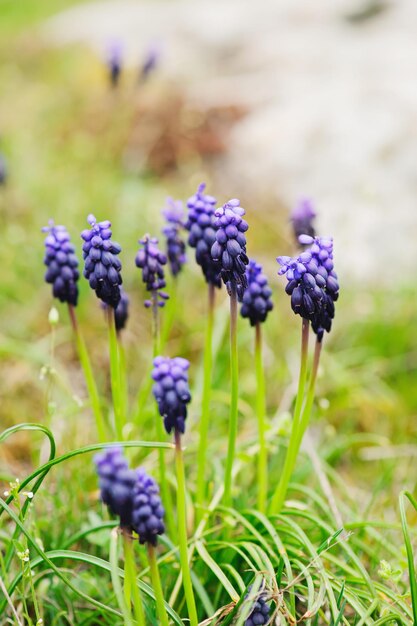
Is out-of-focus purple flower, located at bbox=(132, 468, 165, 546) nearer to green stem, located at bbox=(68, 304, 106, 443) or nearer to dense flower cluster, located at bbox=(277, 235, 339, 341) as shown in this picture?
dense flower cluster, located at bbox=(277, 235, 339, 341)

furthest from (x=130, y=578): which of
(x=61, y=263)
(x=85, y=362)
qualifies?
(x=61, y=263)

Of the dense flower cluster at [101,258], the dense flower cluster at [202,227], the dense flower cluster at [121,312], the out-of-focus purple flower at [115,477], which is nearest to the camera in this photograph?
the out-of-focus purple flower at [115,477]

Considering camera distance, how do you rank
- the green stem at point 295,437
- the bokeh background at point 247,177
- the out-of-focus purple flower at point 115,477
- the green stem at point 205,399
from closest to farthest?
the out-of-focus purple flower at point 115,477 → the green stem at point 295,437 → the green stem at point 205,399 → the bokeh background at point 247,177

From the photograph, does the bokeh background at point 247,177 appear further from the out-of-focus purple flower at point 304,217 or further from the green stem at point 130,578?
the out-of-focus purple flower at point 304,217

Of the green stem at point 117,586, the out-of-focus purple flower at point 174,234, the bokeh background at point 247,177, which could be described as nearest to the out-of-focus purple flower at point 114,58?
the bokeh background at point 247,177

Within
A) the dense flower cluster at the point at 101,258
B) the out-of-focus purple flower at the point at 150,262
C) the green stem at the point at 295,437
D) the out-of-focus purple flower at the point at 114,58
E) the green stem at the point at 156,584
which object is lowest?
the green stem at the point at 156,584

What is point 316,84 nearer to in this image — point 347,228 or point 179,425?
point 347,228

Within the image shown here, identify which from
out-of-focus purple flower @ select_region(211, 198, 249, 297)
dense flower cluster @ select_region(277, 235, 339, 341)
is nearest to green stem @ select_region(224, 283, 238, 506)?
out-of-focus purple flower @ select_region(211, 198, 249, 297)
